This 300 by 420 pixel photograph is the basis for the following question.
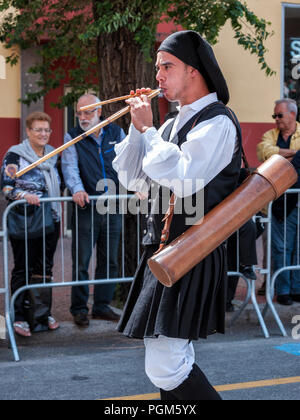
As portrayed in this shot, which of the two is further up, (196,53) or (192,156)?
(196,53)

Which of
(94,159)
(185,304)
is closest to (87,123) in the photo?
(94,159)

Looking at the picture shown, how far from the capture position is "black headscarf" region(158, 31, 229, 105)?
328cm

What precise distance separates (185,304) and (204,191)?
1.71 feet

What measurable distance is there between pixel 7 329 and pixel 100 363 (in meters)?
0.87

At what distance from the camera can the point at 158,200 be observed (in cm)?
335

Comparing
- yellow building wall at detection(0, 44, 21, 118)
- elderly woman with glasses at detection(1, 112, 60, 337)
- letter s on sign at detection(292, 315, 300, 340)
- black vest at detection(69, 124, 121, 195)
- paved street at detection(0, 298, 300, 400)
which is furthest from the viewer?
yellow building wall at detection(0, 44, 21, 118)

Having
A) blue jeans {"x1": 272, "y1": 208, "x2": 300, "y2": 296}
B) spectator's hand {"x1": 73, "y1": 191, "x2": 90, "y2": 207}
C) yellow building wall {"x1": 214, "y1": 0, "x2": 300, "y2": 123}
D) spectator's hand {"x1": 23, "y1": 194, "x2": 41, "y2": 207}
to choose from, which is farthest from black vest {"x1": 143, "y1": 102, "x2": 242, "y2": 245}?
yellow building wall {"x1": 214, "y1": 0, "x2": 300, "y2": 123}

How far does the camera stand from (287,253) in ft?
24.1

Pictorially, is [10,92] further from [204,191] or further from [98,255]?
[204,191]

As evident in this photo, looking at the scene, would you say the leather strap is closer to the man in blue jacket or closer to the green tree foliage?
the man in blue jacket

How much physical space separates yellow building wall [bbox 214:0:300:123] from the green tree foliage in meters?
2.80

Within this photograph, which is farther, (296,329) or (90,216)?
(296,329)

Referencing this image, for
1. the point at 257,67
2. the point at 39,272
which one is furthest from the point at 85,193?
the point at 257,67

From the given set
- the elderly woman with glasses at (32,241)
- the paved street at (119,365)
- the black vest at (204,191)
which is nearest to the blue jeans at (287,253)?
the paved street at (119,365)
